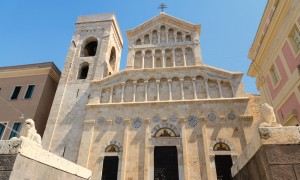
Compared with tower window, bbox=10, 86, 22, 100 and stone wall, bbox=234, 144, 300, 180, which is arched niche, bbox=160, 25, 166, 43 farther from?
stone wall, bbox=234, 144, 300, 180

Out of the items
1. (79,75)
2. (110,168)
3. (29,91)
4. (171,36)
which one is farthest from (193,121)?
(29,91)

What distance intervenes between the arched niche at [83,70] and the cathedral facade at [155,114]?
16cm

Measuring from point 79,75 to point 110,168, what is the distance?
10.4m

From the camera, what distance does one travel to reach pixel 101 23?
2495cm

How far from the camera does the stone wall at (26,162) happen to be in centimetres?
524

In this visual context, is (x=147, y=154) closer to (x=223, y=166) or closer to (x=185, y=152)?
(x=185, y=152)

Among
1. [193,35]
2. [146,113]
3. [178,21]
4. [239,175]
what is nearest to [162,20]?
[178,21]

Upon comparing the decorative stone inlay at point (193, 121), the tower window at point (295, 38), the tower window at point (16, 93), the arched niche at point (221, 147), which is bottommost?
the arched niche at point (221, 147)

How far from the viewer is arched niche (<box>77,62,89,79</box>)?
2180cm

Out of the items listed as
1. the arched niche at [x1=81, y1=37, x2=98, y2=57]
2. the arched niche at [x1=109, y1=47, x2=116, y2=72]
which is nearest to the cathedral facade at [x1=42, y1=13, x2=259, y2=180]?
the arched niche at [x1=81, y1=37, x2=98, y2=57]

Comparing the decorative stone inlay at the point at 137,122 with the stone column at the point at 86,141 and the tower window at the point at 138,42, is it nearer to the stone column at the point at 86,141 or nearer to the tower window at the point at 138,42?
the stone column at the point at 86,141

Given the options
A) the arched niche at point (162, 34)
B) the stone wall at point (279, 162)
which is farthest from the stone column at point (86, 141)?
the stone wall at point (279, 162)

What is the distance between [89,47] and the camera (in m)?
25.9

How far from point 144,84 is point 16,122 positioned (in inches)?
459
